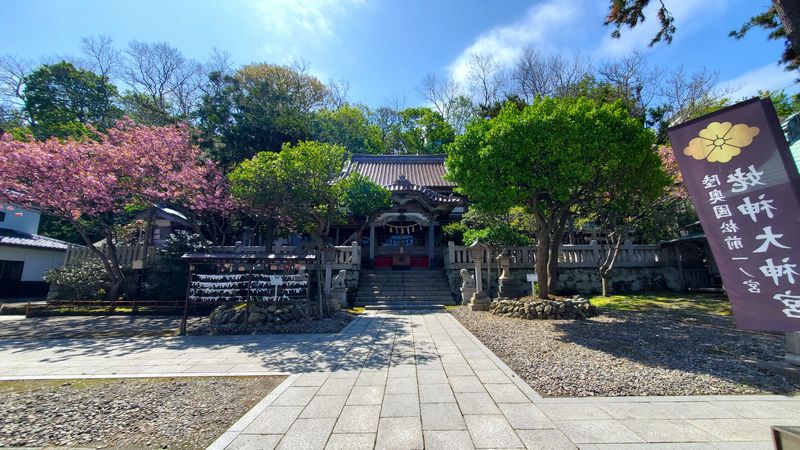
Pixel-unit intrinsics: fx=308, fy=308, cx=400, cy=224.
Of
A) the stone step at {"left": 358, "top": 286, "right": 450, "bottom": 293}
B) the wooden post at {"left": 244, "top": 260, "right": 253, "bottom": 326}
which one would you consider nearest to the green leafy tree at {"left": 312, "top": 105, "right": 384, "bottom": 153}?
the stone step at {"left": 358, "top": 286, "right": 450, "bottom": 293}

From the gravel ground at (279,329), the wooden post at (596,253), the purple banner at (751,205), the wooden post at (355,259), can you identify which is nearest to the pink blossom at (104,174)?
the wooden post at (355,259)

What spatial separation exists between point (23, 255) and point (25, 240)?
800 mm

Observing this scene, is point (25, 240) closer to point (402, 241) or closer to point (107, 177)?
point (107, 177)

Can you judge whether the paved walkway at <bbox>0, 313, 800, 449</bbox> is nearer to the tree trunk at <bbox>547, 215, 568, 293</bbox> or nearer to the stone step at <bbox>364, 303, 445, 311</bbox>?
the stone step at <bbox>364, 303, 445, 311</bbox>

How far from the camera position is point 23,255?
16.4 meters

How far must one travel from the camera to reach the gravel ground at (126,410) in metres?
3.13

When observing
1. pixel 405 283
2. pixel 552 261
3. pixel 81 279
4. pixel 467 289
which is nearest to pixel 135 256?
pixel 81 279

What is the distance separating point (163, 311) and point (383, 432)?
469 inches

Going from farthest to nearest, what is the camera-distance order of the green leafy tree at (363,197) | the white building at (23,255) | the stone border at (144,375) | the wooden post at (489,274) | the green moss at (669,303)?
the white building at (23,255) → the green leafy tree at (363,197) → the wooden post at (489,274) → the green moss at (669,303) → the stone border at (144,375)

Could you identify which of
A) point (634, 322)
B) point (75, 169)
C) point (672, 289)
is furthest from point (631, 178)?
point (75, 169)

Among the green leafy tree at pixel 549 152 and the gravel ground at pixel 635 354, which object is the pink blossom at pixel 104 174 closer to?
the green leafy tree at pixel 549 152

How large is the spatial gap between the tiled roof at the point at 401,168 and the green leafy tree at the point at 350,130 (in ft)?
18.6

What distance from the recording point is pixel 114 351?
21.5ft

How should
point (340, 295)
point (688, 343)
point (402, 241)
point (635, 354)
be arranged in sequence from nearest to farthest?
point (635, 354), point (688, 343), point (340, 295), point (402, 241)
